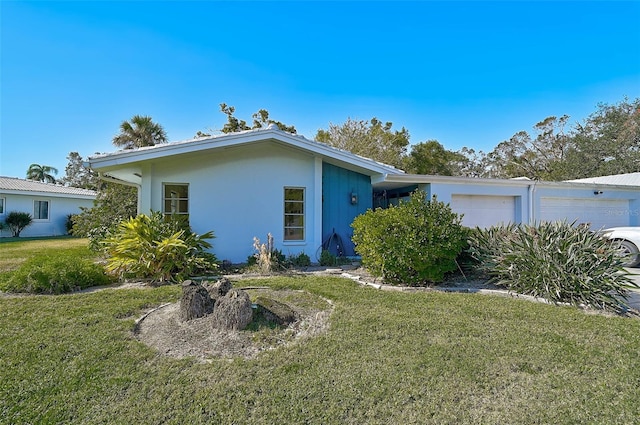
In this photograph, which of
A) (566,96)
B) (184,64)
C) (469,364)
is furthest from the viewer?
(566,96)

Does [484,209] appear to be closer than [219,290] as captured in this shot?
No

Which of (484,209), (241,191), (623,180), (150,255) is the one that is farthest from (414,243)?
(623,180)

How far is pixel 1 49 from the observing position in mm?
8930

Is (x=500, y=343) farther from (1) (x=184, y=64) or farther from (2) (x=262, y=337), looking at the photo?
(1) (x=184, y=64)

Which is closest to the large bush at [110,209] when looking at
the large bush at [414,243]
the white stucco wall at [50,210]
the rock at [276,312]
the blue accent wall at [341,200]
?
the white stucco wall at [50,210]

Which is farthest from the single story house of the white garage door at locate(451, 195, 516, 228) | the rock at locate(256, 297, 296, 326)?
the rock at locate(256, 297, 296, 326)

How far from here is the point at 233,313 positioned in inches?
152

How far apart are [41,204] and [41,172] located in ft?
86.3

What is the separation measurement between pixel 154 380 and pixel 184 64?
10.7 m

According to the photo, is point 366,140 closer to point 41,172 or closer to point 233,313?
point 233,313

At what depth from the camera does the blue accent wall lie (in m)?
9.94

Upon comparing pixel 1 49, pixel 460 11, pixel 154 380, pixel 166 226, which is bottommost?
pixel 154 380

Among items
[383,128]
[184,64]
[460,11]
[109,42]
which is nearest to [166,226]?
[109,42]

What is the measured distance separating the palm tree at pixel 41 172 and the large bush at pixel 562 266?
4968cm
